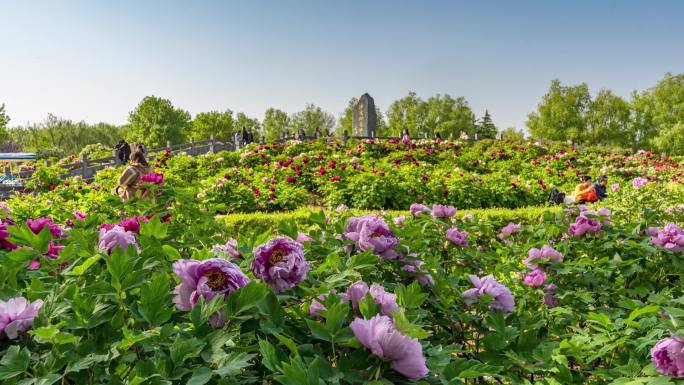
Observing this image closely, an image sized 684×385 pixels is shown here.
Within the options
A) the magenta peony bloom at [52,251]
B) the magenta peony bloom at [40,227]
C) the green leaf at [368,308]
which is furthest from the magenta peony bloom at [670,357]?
the magenta peony bloom at [40,227]

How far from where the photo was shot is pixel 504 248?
9.23 ft

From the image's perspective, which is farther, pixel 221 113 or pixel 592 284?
pixel 221 113

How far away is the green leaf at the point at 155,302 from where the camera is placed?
1108 mm

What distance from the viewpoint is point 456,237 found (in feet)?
8.63

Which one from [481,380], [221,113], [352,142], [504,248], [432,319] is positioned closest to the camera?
[432,319]

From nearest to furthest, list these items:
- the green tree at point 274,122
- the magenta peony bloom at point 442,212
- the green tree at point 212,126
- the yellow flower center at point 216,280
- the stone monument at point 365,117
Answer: the yellow flower center at point 216,280
the magenta peony bloom at point 442,212
the stone monument at point 365,117
the green tree at point 212,126
the green tree at point 274,122

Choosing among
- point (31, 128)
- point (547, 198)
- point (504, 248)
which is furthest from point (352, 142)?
point (31, 128)

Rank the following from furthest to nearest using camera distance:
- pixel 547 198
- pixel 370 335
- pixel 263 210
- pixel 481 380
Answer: pixel 547 198 < pixel 263 210 < pixel 481 380 < pixel 370 335

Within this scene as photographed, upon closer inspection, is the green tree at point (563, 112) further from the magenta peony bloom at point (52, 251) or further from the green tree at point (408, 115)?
the magenta peony bloom at point (52, 251)

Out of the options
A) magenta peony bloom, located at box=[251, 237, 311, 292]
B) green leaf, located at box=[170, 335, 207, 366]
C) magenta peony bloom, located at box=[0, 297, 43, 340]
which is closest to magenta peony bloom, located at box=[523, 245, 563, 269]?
magenta peony bloom, located at box=[251, 237, 311, 292]

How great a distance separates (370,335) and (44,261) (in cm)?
117

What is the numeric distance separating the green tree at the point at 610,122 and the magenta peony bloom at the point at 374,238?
5560cm

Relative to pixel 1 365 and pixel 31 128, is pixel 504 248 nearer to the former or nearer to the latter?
pixel 1 365

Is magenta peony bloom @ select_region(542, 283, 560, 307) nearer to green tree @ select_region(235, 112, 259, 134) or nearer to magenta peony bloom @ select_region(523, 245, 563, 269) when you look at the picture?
magenta peony bloom @ select_region(523, 245, 563, 269)
